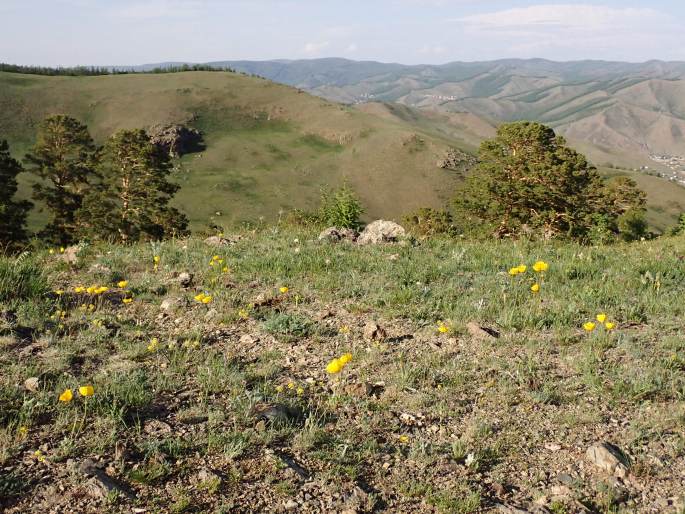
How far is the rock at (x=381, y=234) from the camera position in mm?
10633

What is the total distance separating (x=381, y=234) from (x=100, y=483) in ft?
27.2

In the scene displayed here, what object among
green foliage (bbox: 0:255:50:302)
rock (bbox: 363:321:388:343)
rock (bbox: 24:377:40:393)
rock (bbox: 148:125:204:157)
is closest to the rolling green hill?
rock (bbox: 148:125:204:157)

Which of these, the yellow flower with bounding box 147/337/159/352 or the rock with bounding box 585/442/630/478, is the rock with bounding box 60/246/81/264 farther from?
the rock with bounding box 585/442/630/478

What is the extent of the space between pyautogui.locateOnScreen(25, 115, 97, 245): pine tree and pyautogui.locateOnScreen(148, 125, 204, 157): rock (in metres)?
84.5

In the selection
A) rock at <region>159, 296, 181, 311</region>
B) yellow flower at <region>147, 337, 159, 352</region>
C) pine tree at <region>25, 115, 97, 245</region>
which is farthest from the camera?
pine tree at <region>25, 115, 97, 245</region>

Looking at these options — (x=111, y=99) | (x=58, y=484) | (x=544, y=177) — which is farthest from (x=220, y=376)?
(x=111, y=99)

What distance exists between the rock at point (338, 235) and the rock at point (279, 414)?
6.05 metres

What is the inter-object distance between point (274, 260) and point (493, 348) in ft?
13.6

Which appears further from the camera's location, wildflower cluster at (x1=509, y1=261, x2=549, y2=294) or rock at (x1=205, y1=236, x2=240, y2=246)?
rock at (x1=205, y1=236, x2=240, y2=246)

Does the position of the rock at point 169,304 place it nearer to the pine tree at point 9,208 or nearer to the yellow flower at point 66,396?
the yellow flower at point 66,396

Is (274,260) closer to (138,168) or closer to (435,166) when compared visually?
(138,168)

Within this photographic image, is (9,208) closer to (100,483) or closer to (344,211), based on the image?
(344,211)

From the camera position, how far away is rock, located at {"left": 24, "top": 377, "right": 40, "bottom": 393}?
441 cm

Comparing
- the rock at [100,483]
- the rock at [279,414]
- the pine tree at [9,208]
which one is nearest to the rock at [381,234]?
the rock at [279,414]
